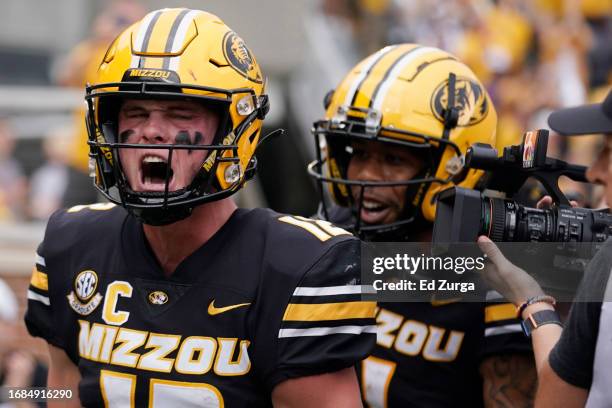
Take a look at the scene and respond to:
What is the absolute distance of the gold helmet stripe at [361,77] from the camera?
323 cm

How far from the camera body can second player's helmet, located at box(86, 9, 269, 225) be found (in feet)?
1.69

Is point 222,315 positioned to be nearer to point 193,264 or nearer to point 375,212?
point 193,264

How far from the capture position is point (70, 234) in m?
2.70

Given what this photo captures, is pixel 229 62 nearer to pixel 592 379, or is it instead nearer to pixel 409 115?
pixel 409 115

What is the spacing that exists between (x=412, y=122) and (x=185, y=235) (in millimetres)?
907

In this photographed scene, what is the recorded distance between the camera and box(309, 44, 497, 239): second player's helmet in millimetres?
3117

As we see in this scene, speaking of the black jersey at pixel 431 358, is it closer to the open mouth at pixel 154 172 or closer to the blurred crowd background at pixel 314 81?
the open mouth at pixel 154 172

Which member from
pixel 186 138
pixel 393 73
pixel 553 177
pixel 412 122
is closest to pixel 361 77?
pixel 393 73

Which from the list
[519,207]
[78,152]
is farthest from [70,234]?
[78,152]

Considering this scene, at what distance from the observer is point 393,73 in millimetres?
3246

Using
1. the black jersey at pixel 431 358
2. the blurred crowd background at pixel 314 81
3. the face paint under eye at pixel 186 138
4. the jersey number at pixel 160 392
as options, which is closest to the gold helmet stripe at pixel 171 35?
the face paint under eye at pixel 186 138

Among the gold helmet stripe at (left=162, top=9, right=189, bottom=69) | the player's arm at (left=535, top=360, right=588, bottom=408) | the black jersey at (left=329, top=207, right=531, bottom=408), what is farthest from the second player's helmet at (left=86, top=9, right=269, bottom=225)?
the player's arm at (left=535, top=360, right=588, bottom=408)

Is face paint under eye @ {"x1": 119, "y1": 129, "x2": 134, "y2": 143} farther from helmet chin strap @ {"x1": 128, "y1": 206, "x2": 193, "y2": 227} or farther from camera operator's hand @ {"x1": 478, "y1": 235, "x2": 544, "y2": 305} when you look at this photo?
camera operator's hand @ {"x1": 478, "y1": 235, "x2": 544, "y2": 305}

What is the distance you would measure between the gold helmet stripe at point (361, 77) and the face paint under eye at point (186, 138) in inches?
33.5
